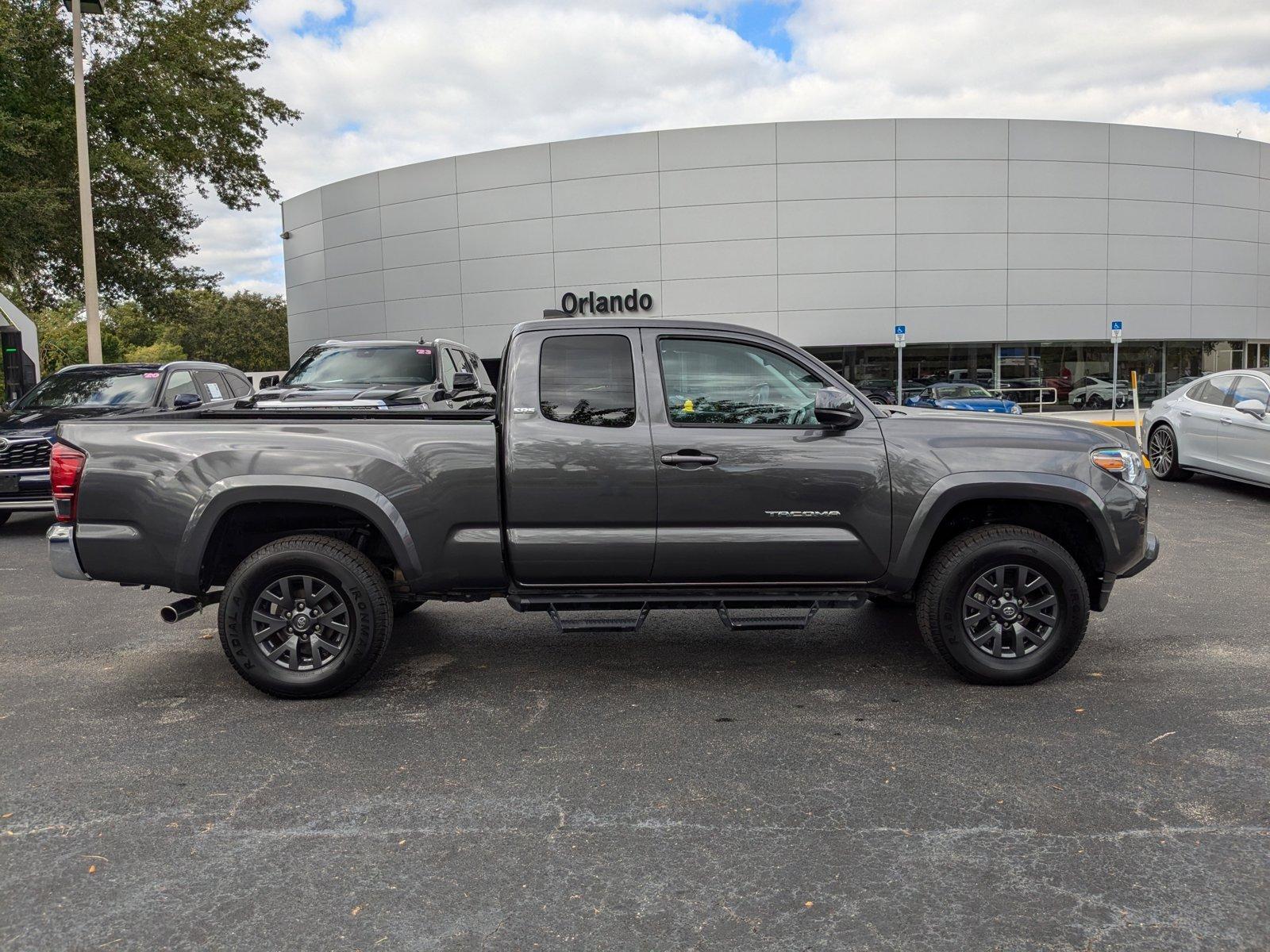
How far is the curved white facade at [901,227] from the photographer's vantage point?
104 feet

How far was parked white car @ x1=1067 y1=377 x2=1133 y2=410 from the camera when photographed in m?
33.4

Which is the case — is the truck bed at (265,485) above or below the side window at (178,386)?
below

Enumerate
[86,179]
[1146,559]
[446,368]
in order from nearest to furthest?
[1146,559] → [446,368] → [86,179]

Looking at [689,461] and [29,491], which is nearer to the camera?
[689,461]

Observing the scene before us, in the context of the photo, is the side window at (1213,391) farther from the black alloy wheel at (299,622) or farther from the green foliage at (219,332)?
the green foliage at (219,332)

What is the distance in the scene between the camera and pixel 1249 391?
10914 millimetres

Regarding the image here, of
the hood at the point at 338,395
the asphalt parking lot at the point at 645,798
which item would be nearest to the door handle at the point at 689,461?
the asphalt parking lot at the point at 645,798

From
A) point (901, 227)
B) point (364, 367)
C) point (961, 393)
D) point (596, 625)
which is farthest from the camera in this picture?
point (901, 227)

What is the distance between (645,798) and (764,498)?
1.70m

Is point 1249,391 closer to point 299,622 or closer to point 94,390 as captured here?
point 299,622

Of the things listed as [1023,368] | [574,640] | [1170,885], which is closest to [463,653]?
[574,640]

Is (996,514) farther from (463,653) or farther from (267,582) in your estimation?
(267,582)

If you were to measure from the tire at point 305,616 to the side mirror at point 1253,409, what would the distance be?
Result: 1013 cm

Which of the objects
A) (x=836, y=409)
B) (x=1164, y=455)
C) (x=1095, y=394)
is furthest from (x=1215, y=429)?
(x=1095, y=394)
